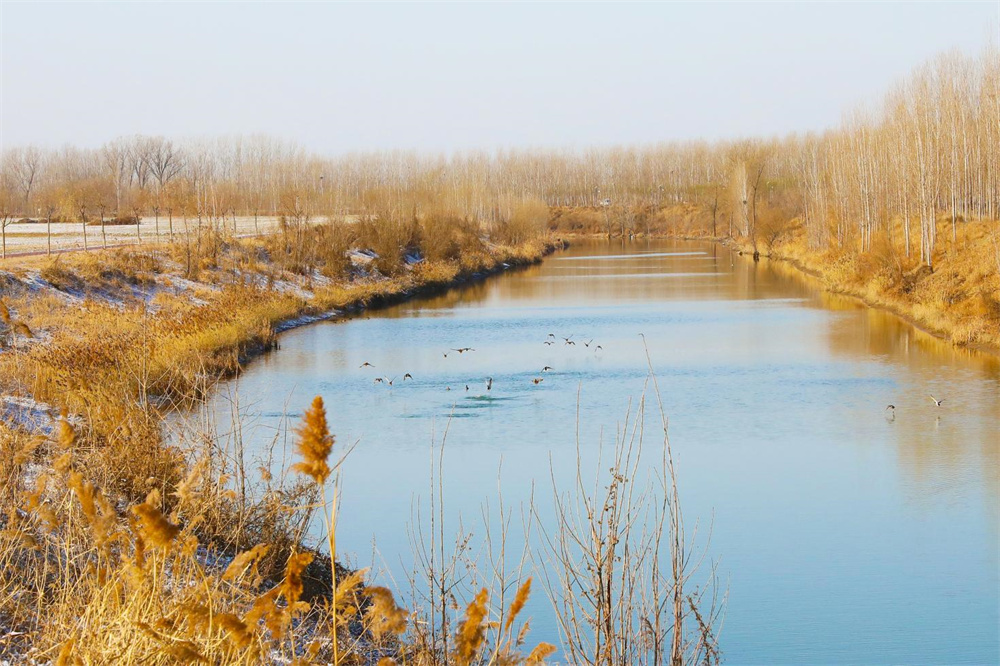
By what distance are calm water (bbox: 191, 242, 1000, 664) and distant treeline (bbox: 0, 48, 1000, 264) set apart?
8369 millimetres

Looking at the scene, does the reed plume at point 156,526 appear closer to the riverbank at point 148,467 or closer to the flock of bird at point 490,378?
the riverbank at point 148,467

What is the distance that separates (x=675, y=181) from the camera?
103938 millimetres

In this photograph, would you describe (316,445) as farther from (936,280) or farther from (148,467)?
(936,280)

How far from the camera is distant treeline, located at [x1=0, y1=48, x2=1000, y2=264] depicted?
32125mm

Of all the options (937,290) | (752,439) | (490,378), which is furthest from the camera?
(937,290)

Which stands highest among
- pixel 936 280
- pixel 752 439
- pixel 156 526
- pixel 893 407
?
pixel 156 526

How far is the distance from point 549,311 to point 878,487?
18.2 meters

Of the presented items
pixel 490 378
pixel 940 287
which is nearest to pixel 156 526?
pixel 490 378

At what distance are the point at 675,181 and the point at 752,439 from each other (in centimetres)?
9355

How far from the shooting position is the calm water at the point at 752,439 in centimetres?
789

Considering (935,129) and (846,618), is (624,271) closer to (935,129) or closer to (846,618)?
(935,129)

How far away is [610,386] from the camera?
16781 millimetres

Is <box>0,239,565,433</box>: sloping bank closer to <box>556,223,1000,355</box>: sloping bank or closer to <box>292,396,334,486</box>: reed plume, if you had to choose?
<box>292,396,334,486</box>: reed plume

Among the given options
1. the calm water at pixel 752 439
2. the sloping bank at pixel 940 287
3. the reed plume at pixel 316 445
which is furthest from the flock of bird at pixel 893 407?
the reed plume at pixel 316 445
